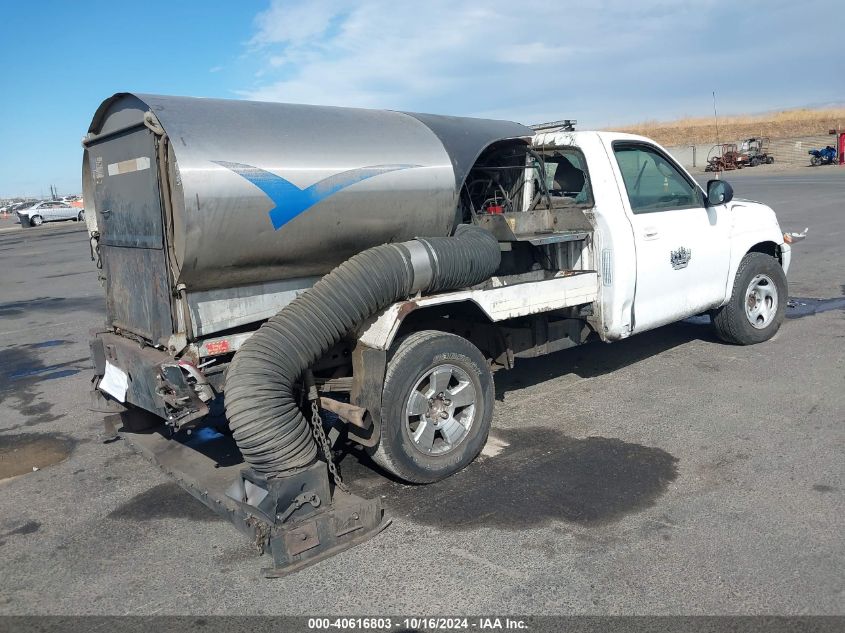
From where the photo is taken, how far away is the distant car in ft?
148

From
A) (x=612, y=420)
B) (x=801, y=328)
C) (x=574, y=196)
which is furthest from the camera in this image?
(x=801, y=328)

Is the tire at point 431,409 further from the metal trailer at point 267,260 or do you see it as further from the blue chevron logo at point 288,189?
the blue chevron logo at point 288,189

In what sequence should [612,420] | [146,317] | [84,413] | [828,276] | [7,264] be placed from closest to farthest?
[146,317] → [612,420] → [84,413] → [828,276] → [7,264]

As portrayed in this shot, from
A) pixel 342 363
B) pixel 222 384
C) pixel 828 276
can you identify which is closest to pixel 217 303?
pixel 222 384

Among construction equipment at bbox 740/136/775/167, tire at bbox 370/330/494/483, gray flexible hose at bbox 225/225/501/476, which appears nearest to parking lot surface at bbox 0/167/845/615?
tire at bbox 370/330/494/483

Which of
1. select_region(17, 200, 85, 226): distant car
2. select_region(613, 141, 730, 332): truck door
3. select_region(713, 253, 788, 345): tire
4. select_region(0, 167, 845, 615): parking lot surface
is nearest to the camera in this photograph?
select_region(0, 167, 845, 615): parking lot surface

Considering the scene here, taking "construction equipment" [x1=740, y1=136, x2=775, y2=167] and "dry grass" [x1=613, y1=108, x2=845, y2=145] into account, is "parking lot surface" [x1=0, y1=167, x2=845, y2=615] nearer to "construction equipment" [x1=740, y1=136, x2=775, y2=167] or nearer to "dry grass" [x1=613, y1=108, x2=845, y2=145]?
"construction equipment" [x1=740, y1=136, x2=775, y2=167]

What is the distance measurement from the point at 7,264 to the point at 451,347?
822 inches

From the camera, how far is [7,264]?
2128cm

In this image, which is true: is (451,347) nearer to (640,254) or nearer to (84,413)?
(640,254)

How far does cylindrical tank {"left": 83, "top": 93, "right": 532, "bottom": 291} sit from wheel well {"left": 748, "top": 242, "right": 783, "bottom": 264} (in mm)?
3774

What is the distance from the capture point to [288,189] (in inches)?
165

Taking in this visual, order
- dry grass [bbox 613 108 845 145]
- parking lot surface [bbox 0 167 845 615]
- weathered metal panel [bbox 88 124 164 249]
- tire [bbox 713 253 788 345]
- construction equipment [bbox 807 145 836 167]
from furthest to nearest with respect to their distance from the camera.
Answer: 1. dry grass [bbox 613 108 845 145]
2. construction equipment [bbox 807 145 836 167]
3. tire [bbox 713 253 788 345]
4. weathered metal panel [bbox 88 124 164 249]
5. parking lot surface [bbox 0 167 845 615]

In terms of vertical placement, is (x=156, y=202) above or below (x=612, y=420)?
above
